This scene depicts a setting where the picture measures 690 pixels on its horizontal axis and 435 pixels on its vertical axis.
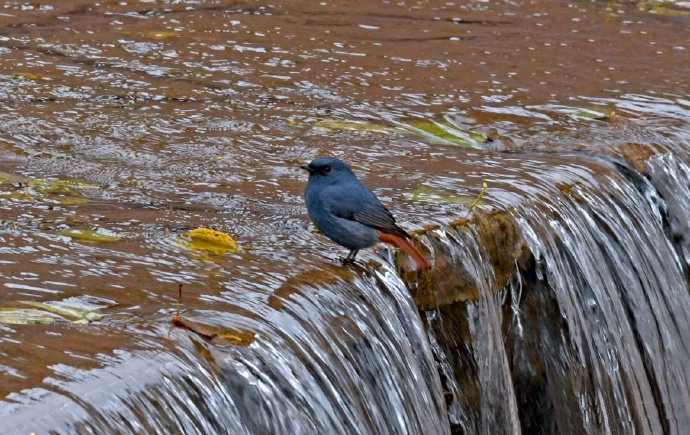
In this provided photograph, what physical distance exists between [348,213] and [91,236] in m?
0.86

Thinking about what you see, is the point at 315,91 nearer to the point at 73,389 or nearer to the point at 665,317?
the point at 665,317

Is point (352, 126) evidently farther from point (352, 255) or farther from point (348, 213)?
point (348, 213)

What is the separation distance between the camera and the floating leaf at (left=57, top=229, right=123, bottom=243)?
448 centimetres

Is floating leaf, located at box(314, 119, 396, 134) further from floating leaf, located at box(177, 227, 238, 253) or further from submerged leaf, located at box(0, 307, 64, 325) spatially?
submerged leaf, located at box(0, 307, 64, 325)

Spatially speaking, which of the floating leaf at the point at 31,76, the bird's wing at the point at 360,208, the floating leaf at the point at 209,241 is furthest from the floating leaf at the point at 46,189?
the floating leaf at the point at 31,76

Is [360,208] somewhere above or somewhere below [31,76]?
above

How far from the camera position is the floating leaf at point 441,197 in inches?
206

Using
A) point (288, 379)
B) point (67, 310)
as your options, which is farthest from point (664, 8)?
point (67, 310)

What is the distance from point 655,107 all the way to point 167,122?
2.65 meters

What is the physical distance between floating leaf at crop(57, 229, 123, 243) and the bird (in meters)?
0.65

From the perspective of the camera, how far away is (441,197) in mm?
5312

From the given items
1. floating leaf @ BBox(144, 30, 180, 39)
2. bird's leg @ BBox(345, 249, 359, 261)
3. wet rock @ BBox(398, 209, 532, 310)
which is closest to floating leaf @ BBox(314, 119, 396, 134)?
wet rock @ BBox(398, 209, 532, 310)

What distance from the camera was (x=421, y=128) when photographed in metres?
6.55

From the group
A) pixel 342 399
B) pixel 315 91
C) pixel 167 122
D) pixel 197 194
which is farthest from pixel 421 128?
pixel 342 399
